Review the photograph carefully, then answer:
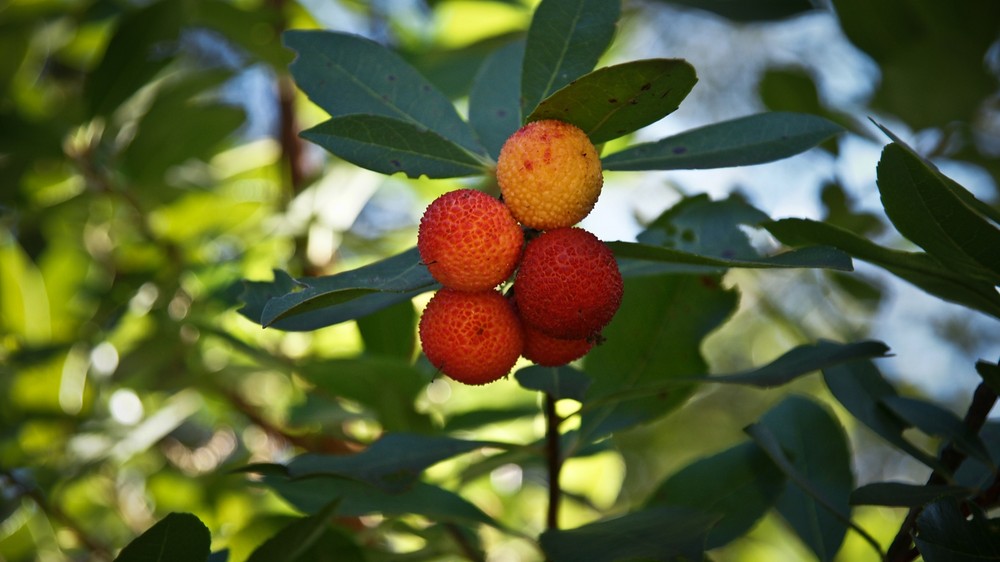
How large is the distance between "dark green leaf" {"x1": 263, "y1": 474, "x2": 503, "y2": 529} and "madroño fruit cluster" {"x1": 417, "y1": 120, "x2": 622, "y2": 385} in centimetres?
39

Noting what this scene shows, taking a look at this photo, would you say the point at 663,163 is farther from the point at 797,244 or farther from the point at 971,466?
the point at 971,466

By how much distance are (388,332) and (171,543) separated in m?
0.63

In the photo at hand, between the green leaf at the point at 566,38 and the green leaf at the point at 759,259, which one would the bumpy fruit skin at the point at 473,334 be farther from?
the green leaf at the point at 566,38

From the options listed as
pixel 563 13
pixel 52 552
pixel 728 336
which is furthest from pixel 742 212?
pixel 728 336

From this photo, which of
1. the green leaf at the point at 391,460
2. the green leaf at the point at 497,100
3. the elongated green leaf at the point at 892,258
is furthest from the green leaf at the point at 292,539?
the elongated green leaf at the point at 892,258

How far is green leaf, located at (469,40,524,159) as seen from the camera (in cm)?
108

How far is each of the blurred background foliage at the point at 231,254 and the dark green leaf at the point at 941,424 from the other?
0.55 metres

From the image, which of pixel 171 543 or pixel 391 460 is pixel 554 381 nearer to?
pixel 391 460

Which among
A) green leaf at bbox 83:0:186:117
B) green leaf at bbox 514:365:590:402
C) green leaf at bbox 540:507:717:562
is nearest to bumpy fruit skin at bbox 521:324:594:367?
green leaf at bbox 514:365:590:402

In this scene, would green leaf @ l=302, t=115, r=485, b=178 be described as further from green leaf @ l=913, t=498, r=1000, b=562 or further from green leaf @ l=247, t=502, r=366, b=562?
green leaf @ l=913, t=498, r=1000, b=562

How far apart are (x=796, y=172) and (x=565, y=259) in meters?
2.29

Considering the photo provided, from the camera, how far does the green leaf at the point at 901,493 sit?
3.26 feet

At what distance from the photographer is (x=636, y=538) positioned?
1.00 metres

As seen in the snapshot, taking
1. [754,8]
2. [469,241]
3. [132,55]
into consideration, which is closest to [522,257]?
[469,241]
